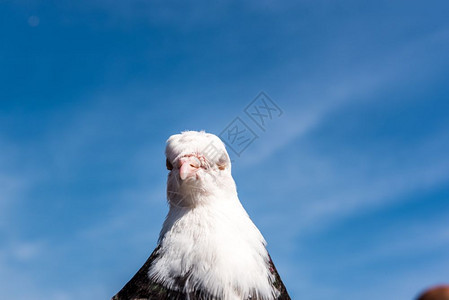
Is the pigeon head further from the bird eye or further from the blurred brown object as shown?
the blurred brown object

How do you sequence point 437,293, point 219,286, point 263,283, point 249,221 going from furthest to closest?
point 249,221 → point 263,283 → point 219,286 → point 437,293

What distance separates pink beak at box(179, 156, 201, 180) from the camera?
6.38 m

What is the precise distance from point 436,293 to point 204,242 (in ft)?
15.5

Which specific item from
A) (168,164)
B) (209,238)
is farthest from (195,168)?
(209,238)

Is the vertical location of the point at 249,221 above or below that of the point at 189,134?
below

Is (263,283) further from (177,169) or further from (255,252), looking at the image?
(177,169)

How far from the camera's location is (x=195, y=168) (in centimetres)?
656

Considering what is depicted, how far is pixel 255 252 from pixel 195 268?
0.93 m

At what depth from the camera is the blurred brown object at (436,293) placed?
1519 mm

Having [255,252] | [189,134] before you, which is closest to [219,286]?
[255,252]

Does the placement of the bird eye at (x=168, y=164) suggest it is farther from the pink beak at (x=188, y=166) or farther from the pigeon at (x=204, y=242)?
the pink beak at (x=188, y=166)

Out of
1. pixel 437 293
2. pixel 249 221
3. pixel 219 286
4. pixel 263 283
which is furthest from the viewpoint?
pixel 249 221

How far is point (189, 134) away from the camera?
696cm

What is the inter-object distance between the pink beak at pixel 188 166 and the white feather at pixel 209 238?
94 millimetres
